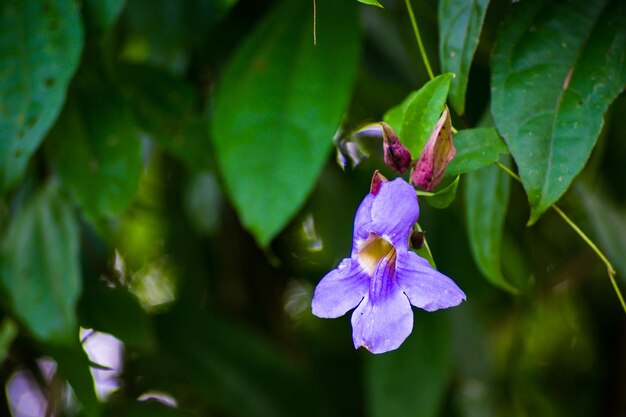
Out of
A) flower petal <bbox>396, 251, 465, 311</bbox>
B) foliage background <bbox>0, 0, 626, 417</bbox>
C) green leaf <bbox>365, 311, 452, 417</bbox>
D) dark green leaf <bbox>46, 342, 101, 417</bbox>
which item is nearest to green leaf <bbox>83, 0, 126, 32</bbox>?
foliage background <bbox>0, 0, 626, 417</bbox>

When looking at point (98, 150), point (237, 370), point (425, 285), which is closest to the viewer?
point (425, 285)

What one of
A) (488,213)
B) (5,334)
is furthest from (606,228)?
(5,334)

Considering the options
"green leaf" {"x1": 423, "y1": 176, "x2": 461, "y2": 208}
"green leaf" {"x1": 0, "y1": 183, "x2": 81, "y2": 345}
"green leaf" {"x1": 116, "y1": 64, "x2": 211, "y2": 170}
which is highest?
"green leaf" {"x1": 423, "y1": 176, "x2": 461, "y2": 208}

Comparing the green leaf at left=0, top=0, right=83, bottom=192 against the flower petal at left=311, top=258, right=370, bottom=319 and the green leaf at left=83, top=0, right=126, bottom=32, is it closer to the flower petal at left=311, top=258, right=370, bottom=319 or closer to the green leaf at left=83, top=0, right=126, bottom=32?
the green leaf at left=83, top=0, right=126, bottom=32

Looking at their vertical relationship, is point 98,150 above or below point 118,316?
above

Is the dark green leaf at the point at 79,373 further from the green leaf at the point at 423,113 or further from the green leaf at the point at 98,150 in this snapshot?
the green leaf at the point at 423,113

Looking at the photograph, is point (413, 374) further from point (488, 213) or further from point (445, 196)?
point (445, 196)

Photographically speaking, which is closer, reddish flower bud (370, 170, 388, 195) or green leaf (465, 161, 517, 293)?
reddish flower bud (370, 170, 388, 195)

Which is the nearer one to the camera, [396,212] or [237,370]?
[396,212]

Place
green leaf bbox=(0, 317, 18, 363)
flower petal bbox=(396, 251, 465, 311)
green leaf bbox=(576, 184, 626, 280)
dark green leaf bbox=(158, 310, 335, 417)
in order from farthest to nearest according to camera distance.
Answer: dark green leaf bbox=(158, 310, 335, 417)
green leaf bbox=(576, 184, 626, 280)
green leaf bbox=(0, 317, 18, 363)
flower petal bbox=(396, 251, 465, 311)
